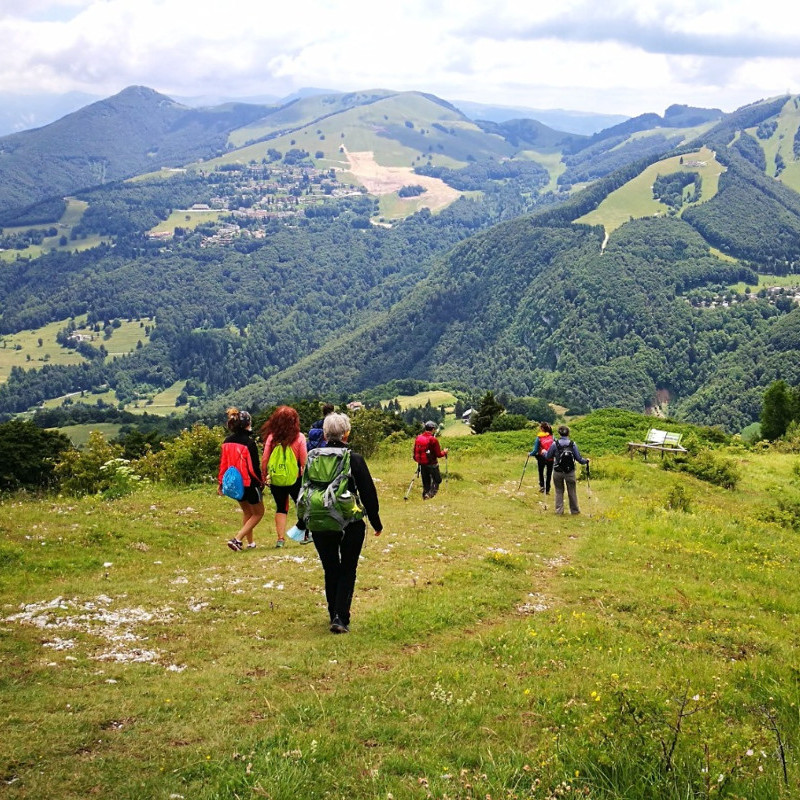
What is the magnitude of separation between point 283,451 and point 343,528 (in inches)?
210

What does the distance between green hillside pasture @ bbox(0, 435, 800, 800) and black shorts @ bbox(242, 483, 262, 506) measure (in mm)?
1204

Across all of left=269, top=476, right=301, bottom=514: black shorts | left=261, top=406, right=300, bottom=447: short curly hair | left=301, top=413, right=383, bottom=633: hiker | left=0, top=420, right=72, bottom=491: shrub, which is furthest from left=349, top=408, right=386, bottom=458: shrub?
left=301, top=413, right=383, bottom=633: hiker

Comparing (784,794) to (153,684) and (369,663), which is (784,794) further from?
(153,684)

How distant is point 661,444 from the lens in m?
32.2

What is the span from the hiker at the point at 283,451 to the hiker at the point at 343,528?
182 inches

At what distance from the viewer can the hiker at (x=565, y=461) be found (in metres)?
19.5

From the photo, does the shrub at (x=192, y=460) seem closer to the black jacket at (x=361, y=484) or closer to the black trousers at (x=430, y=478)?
the black trousers at (x=430, y=478)

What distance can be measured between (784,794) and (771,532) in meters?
15.9

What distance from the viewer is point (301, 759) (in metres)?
5.66

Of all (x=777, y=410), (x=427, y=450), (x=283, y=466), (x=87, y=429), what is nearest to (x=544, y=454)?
(x=427, y=450)

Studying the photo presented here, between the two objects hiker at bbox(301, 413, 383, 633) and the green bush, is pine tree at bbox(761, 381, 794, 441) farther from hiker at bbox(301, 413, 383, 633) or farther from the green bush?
hiker at bbox(301, 413, 383, 633)

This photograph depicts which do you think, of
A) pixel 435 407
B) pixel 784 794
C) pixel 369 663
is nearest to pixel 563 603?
pixel 369 663

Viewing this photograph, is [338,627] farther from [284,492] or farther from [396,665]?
[284,492]

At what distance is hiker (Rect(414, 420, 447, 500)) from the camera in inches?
862
